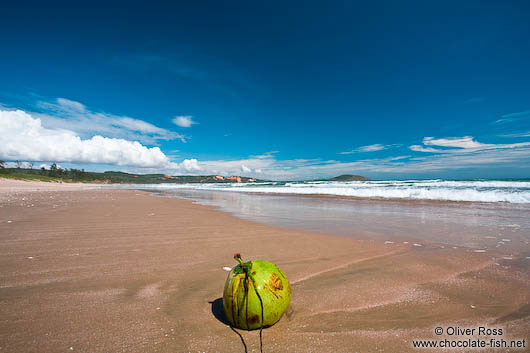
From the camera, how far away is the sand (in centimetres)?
201

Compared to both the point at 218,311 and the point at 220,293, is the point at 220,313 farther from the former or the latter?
the point at 220,293

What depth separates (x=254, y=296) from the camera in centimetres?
192

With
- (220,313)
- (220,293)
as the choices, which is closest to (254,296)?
(220,313)

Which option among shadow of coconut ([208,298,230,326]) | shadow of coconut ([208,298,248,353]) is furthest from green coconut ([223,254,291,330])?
shadow of coconut ([208,298,230,326])

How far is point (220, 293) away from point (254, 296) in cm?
111

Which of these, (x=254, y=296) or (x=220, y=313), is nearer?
(x=254, y=296)

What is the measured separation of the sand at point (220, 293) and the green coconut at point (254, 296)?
0.17 metres

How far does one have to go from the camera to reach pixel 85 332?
207 cm

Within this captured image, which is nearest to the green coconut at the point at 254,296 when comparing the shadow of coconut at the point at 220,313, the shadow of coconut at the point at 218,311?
the shadow of coconut at the point at 220,313

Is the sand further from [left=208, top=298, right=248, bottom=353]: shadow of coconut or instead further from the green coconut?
the green coconut

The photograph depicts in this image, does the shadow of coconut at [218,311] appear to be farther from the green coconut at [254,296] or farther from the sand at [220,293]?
the green coconut at [254,296]

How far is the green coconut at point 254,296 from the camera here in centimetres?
193

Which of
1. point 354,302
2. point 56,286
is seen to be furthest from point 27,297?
point 354,302

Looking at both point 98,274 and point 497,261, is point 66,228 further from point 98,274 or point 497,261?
point 497,261
